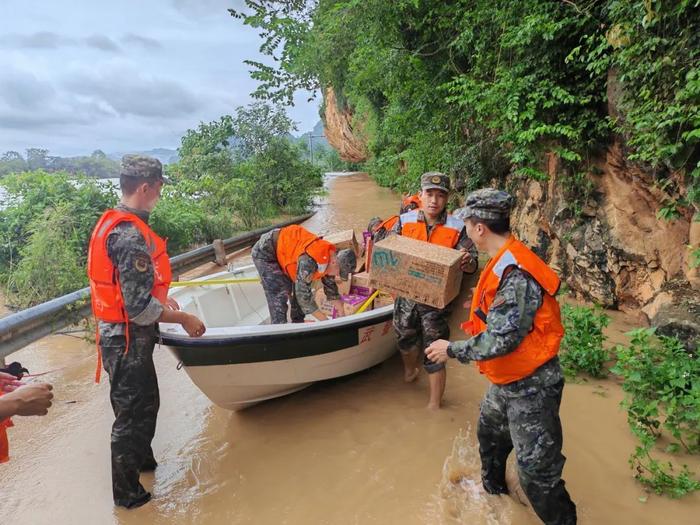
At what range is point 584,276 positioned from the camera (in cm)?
510

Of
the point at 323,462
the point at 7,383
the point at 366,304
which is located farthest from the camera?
the point at 366,304

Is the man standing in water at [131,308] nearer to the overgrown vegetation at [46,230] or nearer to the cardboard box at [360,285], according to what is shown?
the cardboard box at [360,285]

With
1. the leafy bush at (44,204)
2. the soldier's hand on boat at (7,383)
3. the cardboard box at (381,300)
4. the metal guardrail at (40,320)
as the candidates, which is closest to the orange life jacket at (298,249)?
the cardboard box at (381,300)

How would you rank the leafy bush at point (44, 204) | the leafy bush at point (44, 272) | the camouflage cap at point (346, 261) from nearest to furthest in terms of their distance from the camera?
1. the camouflage cap at point (346, 261)
2. the leafy bush at point (44, 272)
3. the leafy bush at point (44, 204)

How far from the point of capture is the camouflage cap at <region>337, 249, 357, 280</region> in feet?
13.7

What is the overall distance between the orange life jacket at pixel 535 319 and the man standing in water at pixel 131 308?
1.95m

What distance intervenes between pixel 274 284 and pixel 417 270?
5.36 ft

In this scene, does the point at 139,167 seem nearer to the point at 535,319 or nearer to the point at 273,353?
the point at 273,353

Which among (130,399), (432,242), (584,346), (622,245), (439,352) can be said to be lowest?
(584,346)

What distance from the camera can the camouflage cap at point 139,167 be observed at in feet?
8.45

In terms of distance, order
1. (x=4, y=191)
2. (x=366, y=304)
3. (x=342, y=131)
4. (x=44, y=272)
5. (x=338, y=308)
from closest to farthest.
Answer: (x=366, y=304) → (x=338, y=308) → (x=44, y=272) → (x=4, y=191) → (x=342, y=131)

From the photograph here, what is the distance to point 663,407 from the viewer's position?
3289 mm

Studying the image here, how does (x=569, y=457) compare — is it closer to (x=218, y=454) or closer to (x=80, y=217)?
(x=218, y=454)

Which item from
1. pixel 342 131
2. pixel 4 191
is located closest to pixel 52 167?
pixel 4 191
